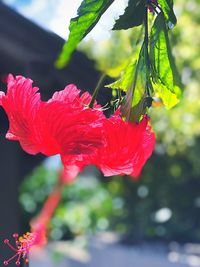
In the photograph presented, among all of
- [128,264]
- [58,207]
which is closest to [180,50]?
[128,264]

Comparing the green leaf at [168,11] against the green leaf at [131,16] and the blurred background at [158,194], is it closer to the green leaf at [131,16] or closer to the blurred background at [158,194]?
the green leaf at [131,16]

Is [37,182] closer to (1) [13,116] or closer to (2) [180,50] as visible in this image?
(2) [180,50]

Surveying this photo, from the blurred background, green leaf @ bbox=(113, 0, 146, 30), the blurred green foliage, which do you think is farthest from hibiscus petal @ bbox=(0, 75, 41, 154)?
the blurred green foliage

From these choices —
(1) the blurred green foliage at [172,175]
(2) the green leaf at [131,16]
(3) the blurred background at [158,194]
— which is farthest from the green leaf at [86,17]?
(1) the blurred green foliage at [172,175]

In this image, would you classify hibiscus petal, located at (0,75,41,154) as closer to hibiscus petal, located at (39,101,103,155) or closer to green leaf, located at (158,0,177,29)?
hibiscus petal, located at (39,101,103,155)

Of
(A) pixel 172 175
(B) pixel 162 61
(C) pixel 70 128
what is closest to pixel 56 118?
(C) pixel 70 128

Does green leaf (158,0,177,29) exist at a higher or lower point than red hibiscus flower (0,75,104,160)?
higher

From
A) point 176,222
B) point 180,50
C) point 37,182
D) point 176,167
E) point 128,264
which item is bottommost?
point 37,182
